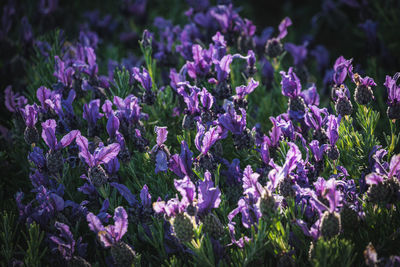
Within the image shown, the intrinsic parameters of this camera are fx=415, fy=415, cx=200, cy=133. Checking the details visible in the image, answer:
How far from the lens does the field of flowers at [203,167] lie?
43.3 inches

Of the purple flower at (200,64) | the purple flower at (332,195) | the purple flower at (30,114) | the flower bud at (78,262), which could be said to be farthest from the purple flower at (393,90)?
the purple flower at (30,114)

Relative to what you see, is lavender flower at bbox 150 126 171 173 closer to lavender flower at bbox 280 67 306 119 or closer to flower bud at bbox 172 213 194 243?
flower bud at bbox 172 213 194 243

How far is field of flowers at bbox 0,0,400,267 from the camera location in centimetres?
110

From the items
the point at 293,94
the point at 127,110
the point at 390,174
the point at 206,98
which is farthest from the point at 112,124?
the point at 390,174

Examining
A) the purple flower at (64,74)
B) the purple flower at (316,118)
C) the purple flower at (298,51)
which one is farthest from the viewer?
the purple flower at (298,51)

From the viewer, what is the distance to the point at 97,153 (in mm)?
1266

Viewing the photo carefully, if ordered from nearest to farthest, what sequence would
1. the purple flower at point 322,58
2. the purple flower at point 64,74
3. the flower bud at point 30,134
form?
the flower bud at point 30,134 → the purple flower at point 64,74 → the purple flower at point 322,58

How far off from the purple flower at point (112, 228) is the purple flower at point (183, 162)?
27 centimetres

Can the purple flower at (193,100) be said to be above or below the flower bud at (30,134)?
above

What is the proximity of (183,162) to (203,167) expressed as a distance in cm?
7

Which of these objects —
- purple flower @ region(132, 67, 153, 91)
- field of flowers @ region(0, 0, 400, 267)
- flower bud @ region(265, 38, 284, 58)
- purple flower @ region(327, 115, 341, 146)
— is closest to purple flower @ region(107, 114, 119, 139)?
field of flowers @ region(0, 0, 400, 267)

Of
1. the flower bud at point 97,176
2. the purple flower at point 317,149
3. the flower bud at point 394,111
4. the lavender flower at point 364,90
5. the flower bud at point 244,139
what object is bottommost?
the flower bud at point 97,176

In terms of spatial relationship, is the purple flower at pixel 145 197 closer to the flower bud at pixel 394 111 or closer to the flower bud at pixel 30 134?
the flower bud at pixel 30 134

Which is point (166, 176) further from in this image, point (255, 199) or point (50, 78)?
point (50, 78)
